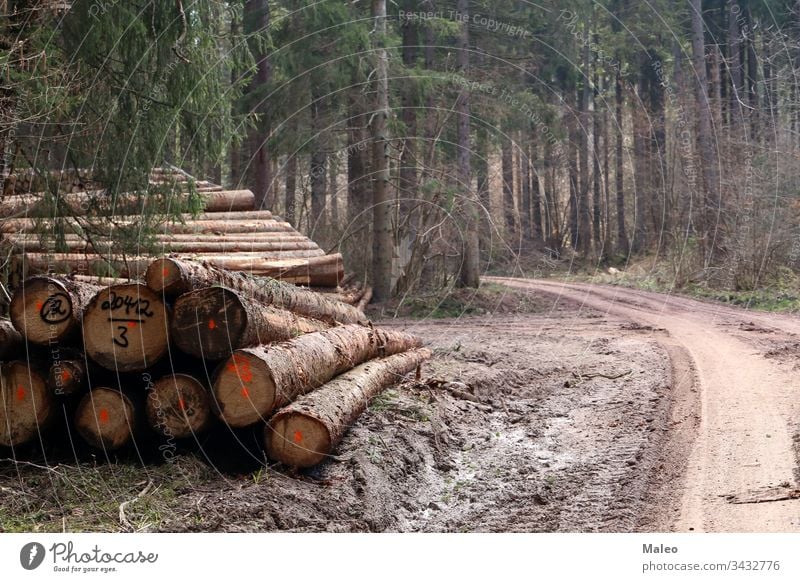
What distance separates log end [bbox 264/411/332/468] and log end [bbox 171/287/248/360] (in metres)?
0.69

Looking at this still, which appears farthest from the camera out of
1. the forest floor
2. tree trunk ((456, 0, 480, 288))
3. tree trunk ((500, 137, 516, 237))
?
tree trunk ((500, 137, 516, 237))

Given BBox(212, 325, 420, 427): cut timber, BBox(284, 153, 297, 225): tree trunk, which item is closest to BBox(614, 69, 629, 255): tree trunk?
BBox(284, 153, 297, 225): tree trunk

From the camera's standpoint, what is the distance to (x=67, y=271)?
9945 millimetres

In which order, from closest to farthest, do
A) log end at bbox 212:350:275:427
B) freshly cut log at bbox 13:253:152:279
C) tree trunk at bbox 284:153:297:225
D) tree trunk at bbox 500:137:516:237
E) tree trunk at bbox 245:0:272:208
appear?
log end at bbox 212:350:275:427
freshly cut log at bbox 13:253:152:279
tree trunk at bbox 245:0:272:208
tree trunk at bbox 284:153:297:225
tree trunk at bbox 500:137:516:237

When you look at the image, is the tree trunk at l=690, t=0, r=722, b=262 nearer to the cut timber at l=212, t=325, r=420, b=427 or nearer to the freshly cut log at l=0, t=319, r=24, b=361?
the cut timber at l=212, t=325, r=420, b=427

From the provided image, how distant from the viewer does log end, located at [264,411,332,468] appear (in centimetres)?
707

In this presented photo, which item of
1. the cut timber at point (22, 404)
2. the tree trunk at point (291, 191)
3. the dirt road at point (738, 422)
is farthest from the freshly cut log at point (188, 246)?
the tree trunk at point (291, 191)

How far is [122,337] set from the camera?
7.05 metres

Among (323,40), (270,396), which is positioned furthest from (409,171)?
(270,396)

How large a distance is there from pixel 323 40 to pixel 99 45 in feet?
37.6

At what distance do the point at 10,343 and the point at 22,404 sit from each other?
0.50m

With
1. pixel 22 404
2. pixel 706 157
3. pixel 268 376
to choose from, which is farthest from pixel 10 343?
pixel 706 157

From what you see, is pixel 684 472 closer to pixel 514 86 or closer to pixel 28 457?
pixel 28 457

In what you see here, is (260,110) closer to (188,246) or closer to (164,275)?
(188,246)
